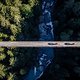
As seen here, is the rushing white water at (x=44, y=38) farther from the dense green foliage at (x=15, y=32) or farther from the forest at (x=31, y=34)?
the dense green foliage at (x=15, y=32)

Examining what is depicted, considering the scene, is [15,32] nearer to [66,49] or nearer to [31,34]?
[31,34]

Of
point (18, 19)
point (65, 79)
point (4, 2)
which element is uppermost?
point (4, 2)

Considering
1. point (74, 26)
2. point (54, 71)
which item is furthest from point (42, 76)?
point (74, 26)

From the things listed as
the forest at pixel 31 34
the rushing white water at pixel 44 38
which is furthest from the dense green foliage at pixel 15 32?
the rushing white water at pixel 44 38

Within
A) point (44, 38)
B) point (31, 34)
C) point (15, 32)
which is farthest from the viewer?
point (44, 38)

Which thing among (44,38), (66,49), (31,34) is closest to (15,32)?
(31,34)

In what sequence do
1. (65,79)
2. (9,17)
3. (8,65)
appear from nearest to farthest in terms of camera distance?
(9,17) < (8,65) < (65,79)

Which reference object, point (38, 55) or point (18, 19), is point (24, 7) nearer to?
point (18, 19)
